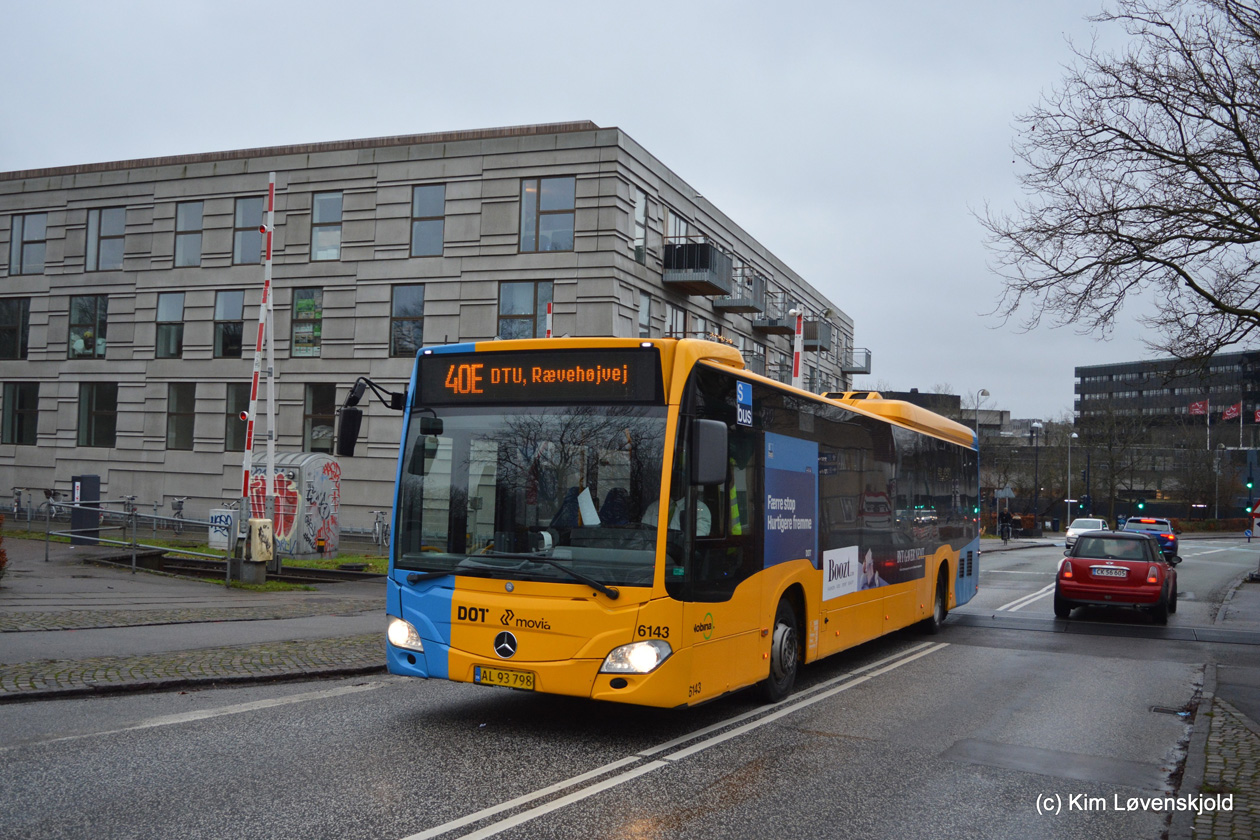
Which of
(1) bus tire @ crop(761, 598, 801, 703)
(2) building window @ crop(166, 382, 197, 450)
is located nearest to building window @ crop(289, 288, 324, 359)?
(2) building window @ crop(166, 382, 197, 450)

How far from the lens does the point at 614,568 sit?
22.1 feet

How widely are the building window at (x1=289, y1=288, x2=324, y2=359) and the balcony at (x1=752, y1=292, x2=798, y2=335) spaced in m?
17.7

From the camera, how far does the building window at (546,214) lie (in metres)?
30.8

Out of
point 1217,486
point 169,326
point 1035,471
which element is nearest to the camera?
point 169,326

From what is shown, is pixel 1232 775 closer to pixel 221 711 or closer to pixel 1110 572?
pixel 221 711

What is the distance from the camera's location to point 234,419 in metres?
34.5

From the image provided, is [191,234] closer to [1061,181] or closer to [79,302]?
[79,302]

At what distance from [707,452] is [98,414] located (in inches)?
1405

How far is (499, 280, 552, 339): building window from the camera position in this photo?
30.9 m

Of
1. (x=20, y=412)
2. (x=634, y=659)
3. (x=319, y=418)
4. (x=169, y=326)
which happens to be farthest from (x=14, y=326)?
(x=634, y=659)

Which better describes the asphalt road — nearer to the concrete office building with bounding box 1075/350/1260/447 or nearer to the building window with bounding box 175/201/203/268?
the concrete office building with bounding box 1075/350/1260/447

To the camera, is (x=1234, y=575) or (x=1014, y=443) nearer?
(x=1234, y=575)

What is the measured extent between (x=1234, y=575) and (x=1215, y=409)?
3667 inches

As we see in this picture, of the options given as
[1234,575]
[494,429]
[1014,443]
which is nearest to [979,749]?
[494,429]
